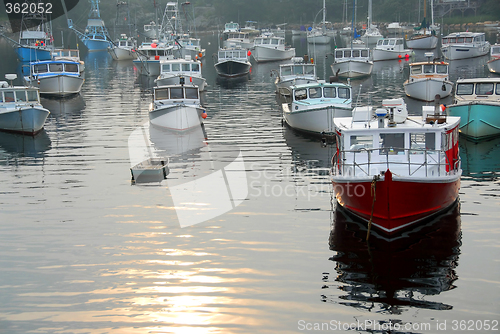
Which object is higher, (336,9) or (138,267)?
(336,9)

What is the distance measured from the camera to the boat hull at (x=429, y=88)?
40.0 meters

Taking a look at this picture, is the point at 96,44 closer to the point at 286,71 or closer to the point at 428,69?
the point at 286,71

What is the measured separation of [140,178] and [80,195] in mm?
2614

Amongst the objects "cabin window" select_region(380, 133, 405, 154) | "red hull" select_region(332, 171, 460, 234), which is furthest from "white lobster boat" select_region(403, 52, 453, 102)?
"red hull" select_region(332, 171, 460, 234)

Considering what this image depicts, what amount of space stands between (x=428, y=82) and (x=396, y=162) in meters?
26.1

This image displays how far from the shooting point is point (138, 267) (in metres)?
14.0

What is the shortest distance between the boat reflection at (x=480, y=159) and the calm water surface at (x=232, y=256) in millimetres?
90

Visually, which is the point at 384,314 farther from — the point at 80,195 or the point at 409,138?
the point at 80,195

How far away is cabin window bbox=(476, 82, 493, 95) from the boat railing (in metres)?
13.7

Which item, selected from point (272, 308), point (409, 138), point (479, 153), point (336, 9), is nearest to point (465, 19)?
point (336, 9)

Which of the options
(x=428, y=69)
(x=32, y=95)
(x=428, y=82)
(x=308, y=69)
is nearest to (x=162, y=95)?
(x=32, y=95)

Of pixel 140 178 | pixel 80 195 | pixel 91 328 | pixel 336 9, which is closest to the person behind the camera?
pixel 91 328

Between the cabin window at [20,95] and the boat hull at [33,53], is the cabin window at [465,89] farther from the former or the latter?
the boat hull at [33,53]

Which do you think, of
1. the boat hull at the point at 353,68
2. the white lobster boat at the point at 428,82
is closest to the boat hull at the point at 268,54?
the boat hull at the point at 353,68
